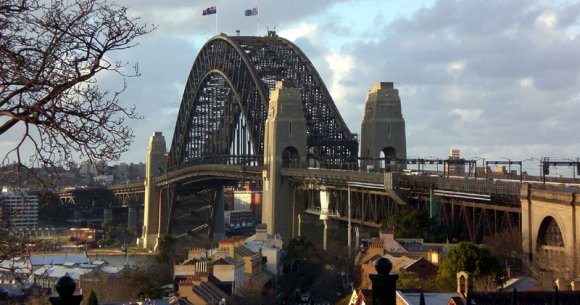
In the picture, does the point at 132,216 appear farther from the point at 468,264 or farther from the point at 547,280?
the point at 547,280

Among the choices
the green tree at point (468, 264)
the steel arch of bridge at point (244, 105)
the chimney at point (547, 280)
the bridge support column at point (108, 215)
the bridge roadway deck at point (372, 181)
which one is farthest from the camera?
the bridge support column at point (108, 215)

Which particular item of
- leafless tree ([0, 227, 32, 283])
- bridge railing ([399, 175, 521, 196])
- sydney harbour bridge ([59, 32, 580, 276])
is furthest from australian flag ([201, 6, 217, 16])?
leafless tree ([0, 227, 32, 283])

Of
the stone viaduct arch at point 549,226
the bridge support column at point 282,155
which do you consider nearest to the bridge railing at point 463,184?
the stone viaduct arch at point 549,226

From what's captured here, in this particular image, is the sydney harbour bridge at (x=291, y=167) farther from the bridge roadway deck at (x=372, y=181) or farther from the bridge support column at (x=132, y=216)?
the bridge support column at (x=132, y=216)

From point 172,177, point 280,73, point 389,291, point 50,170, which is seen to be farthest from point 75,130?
point 172,177

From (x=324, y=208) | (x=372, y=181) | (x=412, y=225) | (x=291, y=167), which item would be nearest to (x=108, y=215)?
(x=291, y=167)

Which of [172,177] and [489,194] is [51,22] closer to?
[489,194]

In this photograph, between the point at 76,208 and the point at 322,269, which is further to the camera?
the point at 76,208
